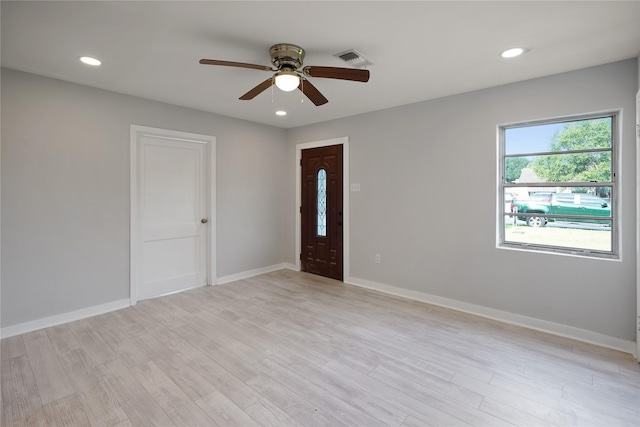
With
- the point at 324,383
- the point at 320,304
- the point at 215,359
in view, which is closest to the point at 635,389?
the point at 324,383

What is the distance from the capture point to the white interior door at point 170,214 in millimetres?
3818

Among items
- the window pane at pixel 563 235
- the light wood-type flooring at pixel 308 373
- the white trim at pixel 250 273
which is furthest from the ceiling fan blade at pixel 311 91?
the white trim at pixel 250 273

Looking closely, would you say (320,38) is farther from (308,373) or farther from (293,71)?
(308,373)

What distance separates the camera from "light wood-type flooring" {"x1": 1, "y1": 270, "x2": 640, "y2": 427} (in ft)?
6.07

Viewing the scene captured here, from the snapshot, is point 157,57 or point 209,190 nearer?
point 157,57

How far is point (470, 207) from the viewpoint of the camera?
3.44 meters

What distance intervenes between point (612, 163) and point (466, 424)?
2.67 m

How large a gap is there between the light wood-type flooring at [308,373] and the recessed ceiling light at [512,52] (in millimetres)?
2545

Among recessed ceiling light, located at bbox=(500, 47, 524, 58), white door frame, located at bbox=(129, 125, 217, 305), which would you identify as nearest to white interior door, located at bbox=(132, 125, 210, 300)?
white door frame, located at bbox=(129, 125, 217, 305)

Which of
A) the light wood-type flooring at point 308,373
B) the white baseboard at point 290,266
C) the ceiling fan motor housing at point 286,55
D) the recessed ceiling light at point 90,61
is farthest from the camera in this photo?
the white baseboard at point 290,266

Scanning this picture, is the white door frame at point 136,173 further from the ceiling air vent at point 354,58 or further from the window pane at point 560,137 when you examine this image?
the window pane at point 560,137

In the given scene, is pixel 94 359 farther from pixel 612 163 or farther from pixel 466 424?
pixel 612 163

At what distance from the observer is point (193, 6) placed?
1.89m

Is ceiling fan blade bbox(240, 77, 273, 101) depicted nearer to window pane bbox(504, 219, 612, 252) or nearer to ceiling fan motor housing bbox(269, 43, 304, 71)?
ceiling fan motor housing bbox(269, 43, 304, 71)
